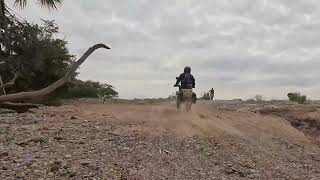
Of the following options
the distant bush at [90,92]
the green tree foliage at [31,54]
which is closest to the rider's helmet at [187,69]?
the green tree foliage at [31,54]

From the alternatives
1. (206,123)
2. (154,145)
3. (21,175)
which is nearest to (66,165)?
(21,175)

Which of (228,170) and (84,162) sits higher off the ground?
(84,162)

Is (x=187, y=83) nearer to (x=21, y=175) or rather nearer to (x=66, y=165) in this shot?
(x=66, y=165)

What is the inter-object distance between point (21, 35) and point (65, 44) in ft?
29.6

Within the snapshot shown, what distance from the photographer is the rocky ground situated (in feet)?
33.4

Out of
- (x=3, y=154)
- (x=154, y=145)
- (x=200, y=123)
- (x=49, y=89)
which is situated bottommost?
(x=3, y=154)

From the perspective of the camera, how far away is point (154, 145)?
39.5ft

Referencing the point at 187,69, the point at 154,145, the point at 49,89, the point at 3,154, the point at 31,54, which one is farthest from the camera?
the point at 31,54

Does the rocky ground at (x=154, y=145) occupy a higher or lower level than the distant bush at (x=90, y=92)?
lower

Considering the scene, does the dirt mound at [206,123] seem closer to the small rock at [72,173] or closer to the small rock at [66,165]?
the small rock at [66,165]

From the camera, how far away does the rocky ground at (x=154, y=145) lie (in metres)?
10.2

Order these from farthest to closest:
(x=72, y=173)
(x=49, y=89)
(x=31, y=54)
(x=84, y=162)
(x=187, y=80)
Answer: (x=31, y=54), (x=187, y=80), (x=84, y=162), (x=72, y=173), (x=49, y=89)

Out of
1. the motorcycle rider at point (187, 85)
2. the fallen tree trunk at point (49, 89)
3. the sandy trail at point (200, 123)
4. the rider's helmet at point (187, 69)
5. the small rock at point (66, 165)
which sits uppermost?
the rider's helmet at point (187, 69)

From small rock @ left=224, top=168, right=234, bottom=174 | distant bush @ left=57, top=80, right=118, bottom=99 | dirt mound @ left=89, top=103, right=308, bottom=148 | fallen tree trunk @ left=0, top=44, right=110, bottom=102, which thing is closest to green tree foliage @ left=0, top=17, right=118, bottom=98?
distant bush @ left=57, top=80, right=118, bottom=99
